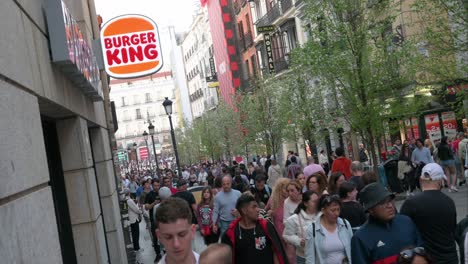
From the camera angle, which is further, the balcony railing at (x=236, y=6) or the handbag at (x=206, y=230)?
the balcony railing at (x=236, y=6)

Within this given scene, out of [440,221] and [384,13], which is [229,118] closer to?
[384,13]

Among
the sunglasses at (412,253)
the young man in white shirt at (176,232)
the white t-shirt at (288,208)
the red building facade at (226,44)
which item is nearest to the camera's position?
the young man in white shirt at (176,232)

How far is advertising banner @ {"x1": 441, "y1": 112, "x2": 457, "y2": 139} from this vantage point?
94.6ft

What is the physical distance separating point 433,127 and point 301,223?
2349 cm

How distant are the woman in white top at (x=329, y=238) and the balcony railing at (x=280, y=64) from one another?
122 feet

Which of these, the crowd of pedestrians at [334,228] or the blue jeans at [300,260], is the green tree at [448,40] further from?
the blue jeans at [300,260]

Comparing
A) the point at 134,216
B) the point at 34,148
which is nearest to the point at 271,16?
the point at 134,216

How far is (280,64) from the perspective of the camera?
147 ft

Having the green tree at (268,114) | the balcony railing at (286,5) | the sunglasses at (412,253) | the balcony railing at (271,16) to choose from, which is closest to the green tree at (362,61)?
the green tree at (268,114)

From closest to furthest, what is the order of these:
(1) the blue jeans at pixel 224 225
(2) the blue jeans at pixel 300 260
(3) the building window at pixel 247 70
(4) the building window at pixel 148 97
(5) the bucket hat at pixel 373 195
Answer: (5) the bucket hat at pixel 373 195, (2) the blue jeans at pixel 300 260, (1) the blue jeans at pixel 224 225, (3) the building window at pixel 247 70, (4) the building window at pixel 148 97

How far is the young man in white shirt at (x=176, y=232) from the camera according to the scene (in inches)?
143

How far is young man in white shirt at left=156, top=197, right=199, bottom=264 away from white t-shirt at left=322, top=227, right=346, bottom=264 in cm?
312

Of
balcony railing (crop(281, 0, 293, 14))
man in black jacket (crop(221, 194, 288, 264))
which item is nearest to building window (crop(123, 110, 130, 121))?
balcony railing (crop(281, 0, 293, 14))

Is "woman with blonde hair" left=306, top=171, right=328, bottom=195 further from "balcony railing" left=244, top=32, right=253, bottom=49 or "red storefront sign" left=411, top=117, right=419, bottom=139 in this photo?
"balcony railing" left=244, top=32, right=253, bottom=49
